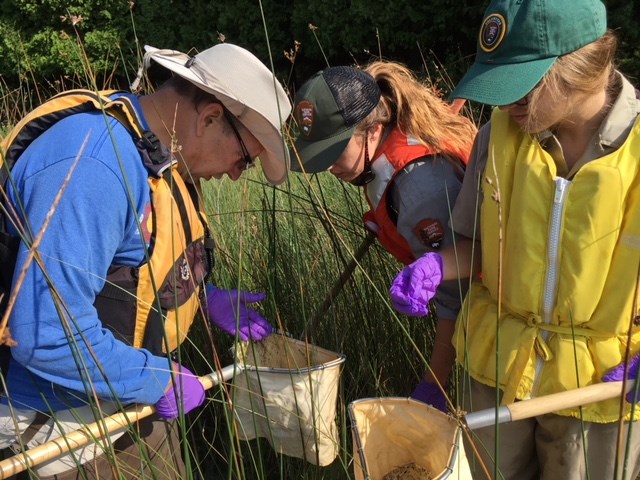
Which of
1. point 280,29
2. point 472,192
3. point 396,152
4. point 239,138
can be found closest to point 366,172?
point 396,152

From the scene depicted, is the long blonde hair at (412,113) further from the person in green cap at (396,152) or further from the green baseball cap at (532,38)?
the green baseball cap at (532,38)

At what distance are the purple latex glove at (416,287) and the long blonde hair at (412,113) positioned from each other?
0.38m

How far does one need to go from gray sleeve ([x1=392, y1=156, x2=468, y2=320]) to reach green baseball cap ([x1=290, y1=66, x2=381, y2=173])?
0.69ft

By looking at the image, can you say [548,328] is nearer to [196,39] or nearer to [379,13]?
[379,13]

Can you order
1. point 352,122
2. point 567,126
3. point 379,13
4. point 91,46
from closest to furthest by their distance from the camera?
point 567,126, point 352,122, point 379,13, point 91,46

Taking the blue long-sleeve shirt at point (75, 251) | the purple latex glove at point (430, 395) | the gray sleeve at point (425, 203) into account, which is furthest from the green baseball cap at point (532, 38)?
the purple latex glove at point (430, 395)

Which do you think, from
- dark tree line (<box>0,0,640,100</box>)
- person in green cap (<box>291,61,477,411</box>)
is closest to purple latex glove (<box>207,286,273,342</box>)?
person in green cap (<box>291,61,477,411</box>)

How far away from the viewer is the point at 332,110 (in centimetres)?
197

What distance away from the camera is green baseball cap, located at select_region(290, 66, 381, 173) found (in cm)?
196

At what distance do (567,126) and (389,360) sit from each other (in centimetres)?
116

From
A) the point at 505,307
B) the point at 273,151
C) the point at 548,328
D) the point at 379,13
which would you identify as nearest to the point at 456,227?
the point at 505,307

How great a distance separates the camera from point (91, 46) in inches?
356

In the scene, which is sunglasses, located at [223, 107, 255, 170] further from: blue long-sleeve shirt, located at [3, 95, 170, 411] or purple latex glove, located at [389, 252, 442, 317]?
purple latex glove, located at [389, 252, 442, 317]

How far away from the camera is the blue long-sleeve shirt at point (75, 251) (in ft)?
4.39
